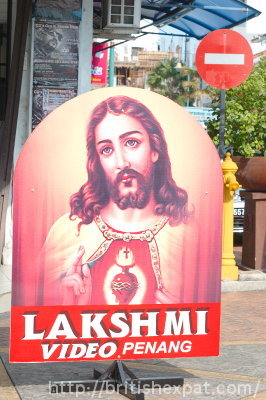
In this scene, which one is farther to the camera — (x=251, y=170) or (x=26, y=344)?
(x=251, y=170)

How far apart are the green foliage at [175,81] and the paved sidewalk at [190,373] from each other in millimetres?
78135

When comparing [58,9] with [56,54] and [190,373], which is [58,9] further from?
[190,373]

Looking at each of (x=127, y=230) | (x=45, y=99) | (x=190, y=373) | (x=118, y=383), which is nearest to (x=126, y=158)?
(x=127, y=230)

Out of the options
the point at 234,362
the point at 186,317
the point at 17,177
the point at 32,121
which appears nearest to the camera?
the point at 17,177

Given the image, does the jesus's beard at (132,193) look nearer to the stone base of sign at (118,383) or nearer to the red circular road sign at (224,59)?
the stone base of sign at (118,383)

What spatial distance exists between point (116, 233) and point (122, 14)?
741cm

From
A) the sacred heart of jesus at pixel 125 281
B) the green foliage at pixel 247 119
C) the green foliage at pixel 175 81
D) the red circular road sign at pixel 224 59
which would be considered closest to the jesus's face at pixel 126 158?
the sacred heart of jesus at pixel 125 281

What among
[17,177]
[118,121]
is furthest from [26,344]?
[118,121]

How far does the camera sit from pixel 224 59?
10.2 meters

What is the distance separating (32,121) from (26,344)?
550 cm

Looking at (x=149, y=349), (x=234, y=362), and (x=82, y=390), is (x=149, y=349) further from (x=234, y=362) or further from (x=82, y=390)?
(x=234, y=362)

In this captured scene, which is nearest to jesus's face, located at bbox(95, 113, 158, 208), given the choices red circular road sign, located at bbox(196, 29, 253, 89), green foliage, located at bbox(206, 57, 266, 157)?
red circular road sign, located at bbox(196, 29, 253, 89)

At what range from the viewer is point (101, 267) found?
16.6ft

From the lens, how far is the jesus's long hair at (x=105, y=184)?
496cm
